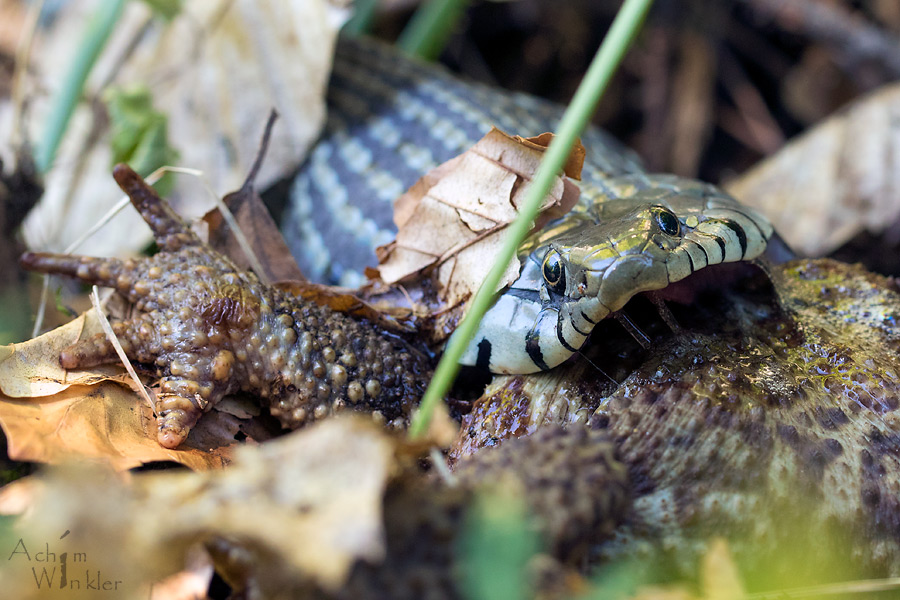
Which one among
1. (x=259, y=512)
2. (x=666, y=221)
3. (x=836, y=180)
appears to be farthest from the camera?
(x=836, y=180)

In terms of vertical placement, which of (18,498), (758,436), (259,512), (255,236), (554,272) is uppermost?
(554,272)

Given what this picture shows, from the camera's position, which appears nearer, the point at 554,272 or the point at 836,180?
the point at 554,272

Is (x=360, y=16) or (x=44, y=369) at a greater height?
(x=360, y=16)

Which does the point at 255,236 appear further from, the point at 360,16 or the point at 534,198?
the point at 360,16

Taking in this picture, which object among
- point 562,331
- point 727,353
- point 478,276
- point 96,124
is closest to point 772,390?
point 727,353

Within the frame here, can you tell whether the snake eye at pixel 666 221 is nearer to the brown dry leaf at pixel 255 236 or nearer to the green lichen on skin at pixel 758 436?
the green lichen on skin at pixel 758 436

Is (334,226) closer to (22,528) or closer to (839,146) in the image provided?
(22,528)

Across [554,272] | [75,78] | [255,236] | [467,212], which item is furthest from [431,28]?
[554,272]

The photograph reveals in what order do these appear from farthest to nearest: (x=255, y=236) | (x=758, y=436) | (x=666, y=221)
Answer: (x=255, y=236)
(x=666, y=221)
(x=758, y=436)
